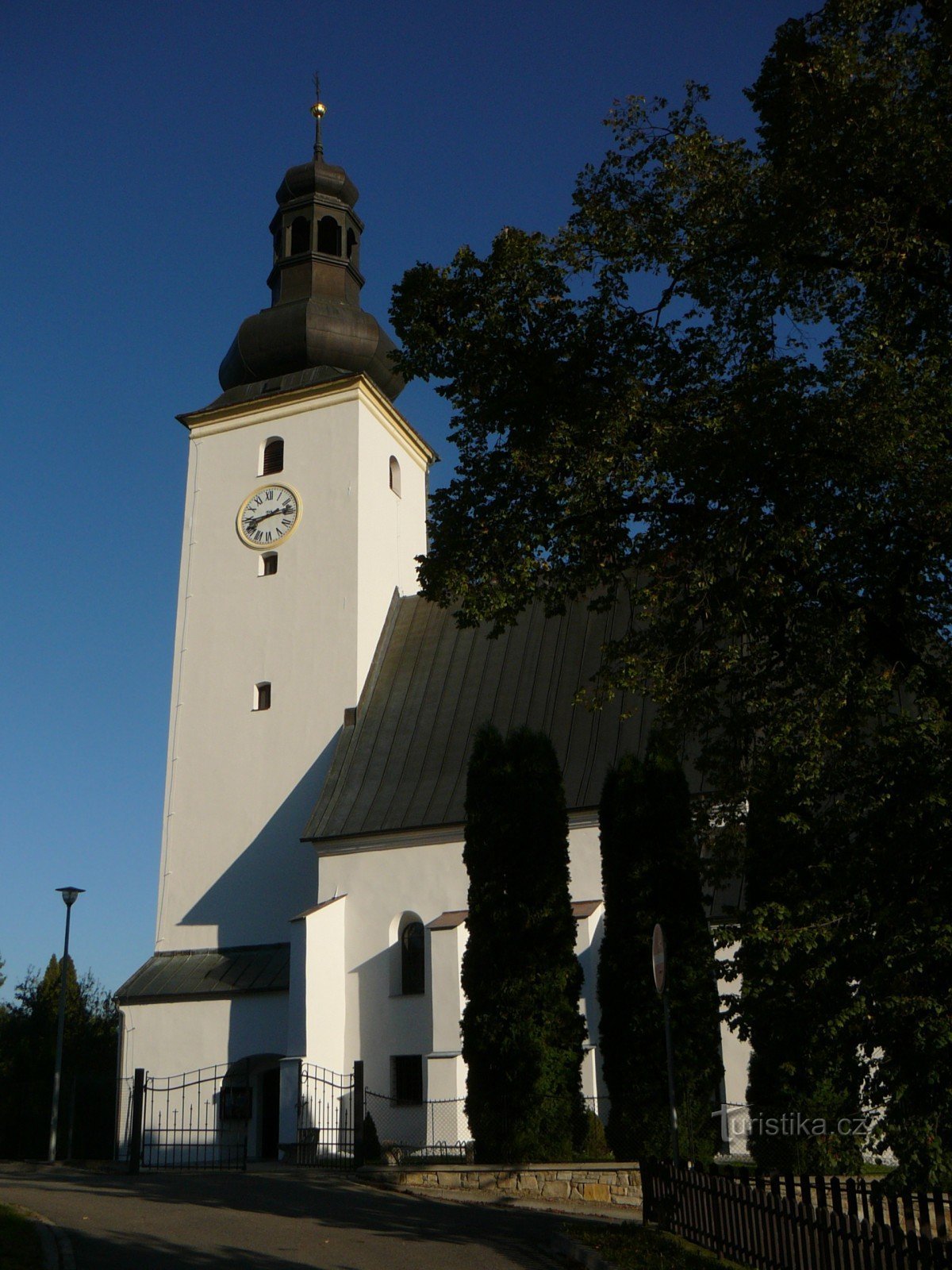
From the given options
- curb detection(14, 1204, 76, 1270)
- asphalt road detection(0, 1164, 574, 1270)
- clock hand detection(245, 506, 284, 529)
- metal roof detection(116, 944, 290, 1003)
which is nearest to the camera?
curb detection(14, 1204, 76, 1270)

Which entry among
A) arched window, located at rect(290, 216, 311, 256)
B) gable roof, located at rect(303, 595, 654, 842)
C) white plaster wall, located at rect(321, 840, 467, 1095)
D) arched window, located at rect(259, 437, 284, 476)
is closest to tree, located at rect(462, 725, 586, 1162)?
gable roof, located at rect(303, 595, 654, 842)

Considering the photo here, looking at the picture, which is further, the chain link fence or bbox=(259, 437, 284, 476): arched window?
bbox=(259, 437, 284, 476): arched window

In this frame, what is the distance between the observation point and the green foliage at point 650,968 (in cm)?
1573

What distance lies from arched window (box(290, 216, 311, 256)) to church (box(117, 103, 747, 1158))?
6 cm

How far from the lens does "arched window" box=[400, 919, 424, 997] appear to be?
22620 mm

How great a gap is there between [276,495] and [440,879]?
36.8 ft

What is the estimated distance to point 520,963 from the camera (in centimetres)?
1703

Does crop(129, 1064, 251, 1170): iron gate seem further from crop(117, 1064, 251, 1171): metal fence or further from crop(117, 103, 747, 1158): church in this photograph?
crop(117, 103, 747, 1158): church

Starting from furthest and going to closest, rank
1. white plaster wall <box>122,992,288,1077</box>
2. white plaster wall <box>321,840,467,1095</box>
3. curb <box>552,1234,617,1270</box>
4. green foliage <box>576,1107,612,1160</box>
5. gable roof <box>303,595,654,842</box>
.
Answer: white plaster wall <box>122,992,288,1077</box>, gable roof <box>303,595,654,842</box>, white plaster wall <box>321,840,467,1095</box>, green foliage <box>576,1107,612,1160</box>, curb <box>552,1234,617,1270</box>

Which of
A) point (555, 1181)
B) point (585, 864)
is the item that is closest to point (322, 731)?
point (585, 864)

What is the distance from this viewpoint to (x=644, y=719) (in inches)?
886

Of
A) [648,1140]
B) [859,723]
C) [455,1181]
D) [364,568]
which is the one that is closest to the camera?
[859,723]

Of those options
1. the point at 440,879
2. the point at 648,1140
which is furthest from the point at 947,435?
the point at 440,879

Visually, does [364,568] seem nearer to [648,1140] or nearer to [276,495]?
[276,495]
